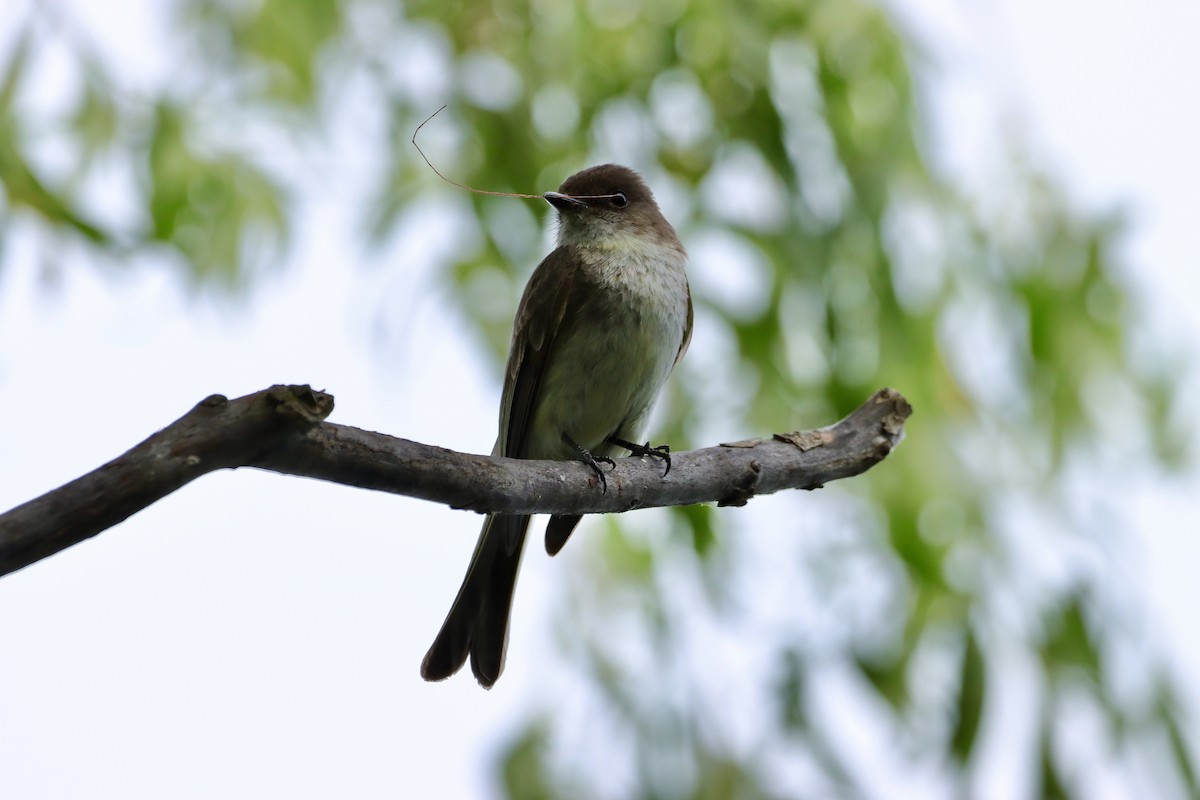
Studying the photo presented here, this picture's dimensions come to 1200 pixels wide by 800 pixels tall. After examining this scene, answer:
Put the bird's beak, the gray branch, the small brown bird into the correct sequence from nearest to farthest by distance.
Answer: the gray branch, the small brown bird, the bird's beak

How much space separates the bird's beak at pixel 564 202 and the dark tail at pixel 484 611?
0.93m

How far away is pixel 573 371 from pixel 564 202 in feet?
1.82

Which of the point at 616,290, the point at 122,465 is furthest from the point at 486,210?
the point at 122,465

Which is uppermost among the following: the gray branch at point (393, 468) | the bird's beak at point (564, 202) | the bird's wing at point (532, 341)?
the bird's beak at point (564, 202)

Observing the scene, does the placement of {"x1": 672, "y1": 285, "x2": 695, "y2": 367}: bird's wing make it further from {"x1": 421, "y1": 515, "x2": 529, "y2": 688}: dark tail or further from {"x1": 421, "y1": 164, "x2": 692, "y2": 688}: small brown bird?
{"x1": 421, "y1": 515, "x2": 529, "y2": 688}: dark tail

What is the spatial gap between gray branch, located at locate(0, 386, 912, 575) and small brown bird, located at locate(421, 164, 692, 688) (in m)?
0.44

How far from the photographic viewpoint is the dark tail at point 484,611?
3377mm

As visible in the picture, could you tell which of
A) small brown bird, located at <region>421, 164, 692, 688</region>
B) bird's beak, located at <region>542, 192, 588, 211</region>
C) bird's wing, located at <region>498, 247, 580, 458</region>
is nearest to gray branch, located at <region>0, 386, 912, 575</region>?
small brown bird, located at <region>421, 164, 692, 688</region>

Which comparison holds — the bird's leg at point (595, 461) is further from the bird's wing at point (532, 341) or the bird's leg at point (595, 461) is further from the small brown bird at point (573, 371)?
the bird's wing at point (532, 341)

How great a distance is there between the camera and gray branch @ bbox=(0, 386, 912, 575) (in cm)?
171

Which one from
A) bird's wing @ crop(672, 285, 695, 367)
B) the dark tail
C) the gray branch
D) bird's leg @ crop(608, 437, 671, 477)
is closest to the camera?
the gray branch

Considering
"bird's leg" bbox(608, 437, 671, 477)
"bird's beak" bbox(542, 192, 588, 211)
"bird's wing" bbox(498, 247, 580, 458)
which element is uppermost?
"bird's beak" bbox(542, 192, 588, 211)

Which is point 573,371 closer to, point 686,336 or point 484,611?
point 686,336

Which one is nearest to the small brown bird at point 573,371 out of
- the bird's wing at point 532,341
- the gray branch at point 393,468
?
the bird's wing at point 532,341
